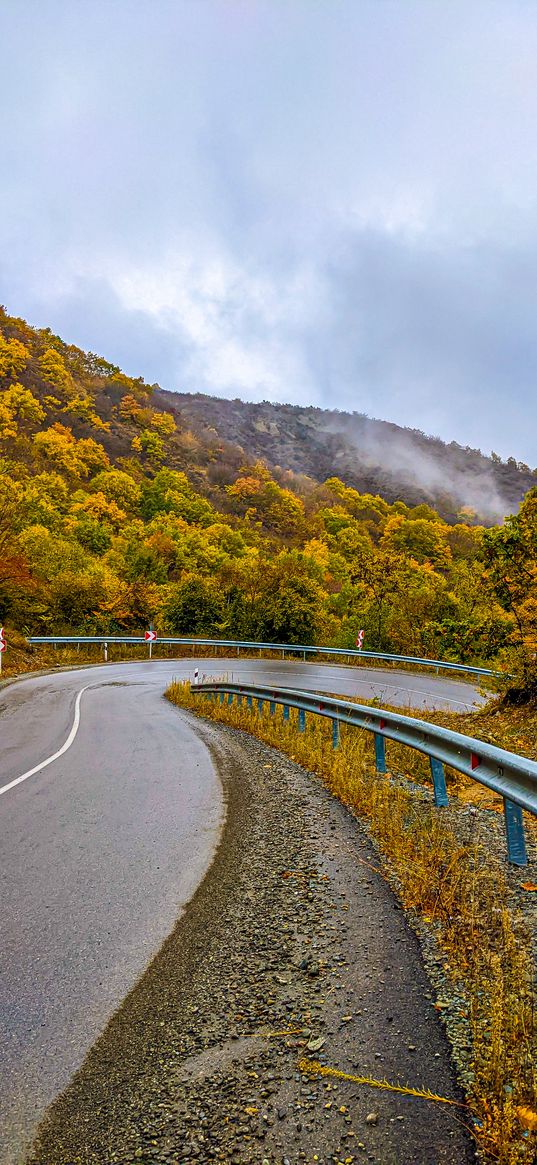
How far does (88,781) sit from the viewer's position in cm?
812

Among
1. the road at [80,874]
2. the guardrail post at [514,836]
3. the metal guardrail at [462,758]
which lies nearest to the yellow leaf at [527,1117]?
the metal guardrail at [462,758]

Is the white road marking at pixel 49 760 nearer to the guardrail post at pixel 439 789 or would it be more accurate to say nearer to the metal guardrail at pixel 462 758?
the metal guardrail at pixel 462 758

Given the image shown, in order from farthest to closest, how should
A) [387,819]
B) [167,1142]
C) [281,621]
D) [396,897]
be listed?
[281,621] → [387,819] → [396,897] → [167,1142]

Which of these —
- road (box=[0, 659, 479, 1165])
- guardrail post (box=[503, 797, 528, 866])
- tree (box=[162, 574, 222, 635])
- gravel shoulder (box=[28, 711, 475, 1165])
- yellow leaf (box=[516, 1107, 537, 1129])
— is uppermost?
tree (box=[162, 574, 222, 635])

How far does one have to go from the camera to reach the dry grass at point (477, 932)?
7.09 ft

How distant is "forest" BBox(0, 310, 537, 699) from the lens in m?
14.0

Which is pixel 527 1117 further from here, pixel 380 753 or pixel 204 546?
pixel 204 546

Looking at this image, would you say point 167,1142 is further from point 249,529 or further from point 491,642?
point 249,529

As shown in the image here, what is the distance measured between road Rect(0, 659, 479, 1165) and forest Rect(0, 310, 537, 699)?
743 cm

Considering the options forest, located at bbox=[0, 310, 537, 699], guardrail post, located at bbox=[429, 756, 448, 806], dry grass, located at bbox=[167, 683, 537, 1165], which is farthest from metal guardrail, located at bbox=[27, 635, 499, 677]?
dry grass, located at bbox=[167, 683, 537, 1165]

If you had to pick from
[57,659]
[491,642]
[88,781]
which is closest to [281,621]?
[57,659]

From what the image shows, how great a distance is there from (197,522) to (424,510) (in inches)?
1682

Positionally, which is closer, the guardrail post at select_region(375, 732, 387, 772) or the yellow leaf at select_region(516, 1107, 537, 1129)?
the yellow leaf at select_region(516, 1107, 537, 1129)

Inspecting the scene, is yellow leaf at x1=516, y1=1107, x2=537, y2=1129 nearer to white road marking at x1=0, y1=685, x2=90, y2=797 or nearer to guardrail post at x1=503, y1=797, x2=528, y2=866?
guardrail post at x1=503, y1=797, x2=528, y2=866
